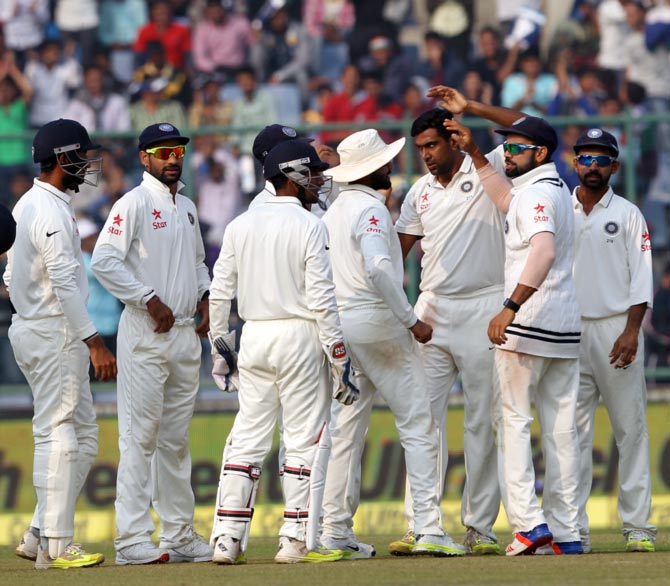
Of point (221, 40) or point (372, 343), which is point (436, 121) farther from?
point (221, 40)

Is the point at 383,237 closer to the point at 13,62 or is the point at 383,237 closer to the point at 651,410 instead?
the point at 651,410

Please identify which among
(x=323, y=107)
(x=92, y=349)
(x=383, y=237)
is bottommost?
(x=92, y=349)

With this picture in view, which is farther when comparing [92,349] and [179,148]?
[179,148]

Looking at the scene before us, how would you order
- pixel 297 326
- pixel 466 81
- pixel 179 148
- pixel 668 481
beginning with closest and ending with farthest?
pixel 297 326 → pixel 179 148 → pixel 668 481 → pixel 466 81

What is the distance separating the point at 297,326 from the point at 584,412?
208cm

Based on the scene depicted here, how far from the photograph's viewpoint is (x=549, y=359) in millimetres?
7855

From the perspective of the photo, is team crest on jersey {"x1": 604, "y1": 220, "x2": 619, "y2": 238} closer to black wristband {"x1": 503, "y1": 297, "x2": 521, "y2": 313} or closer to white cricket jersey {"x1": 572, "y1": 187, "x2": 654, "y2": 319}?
white cricket jersey {"x1": 572, "y1": 187, "x2": 654, "y2": 319}

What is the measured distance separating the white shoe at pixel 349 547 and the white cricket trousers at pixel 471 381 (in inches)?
12.2

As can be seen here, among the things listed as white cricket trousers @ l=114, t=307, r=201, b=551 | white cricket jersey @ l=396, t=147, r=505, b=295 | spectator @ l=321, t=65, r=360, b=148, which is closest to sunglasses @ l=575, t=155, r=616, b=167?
white cricket jersey @ l=396, t=147, r=505, b=295

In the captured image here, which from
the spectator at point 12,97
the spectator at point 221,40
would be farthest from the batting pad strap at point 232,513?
the spectator at point 221,40

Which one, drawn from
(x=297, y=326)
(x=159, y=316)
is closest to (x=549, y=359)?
(x=297, y=326)

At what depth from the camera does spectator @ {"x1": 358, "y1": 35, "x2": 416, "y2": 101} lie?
16.9m

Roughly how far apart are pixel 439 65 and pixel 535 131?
30.4 feet

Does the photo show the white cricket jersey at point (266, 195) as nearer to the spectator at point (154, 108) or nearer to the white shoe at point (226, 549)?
the white shoe at point (226, 549)
